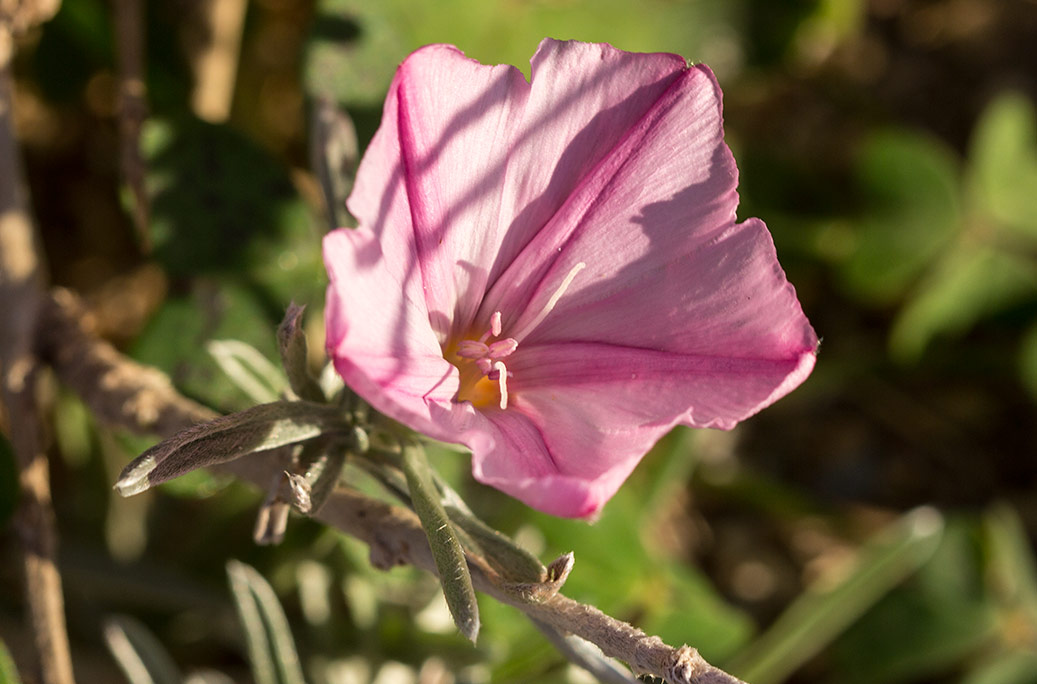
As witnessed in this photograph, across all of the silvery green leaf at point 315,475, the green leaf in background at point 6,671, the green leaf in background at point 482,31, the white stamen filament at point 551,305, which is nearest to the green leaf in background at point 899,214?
the green leaf in background at point 482,31

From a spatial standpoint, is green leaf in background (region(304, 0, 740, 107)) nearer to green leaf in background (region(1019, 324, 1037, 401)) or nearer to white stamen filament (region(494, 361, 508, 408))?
white stamen filament (region(494, 361, 508, 408))

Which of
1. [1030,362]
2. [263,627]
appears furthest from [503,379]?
[1030,362]

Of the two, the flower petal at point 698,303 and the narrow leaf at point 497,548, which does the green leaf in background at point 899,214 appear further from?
the narrow leaf at point 497,548

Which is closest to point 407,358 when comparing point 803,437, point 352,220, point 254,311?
point 352,220

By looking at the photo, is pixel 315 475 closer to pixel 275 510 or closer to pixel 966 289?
pixel 275 510

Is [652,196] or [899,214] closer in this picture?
[652,196]

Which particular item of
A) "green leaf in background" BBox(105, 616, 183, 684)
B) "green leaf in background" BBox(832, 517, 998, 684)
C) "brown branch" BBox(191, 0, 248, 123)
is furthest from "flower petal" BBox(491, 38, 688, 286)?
"green leaf in background" BBox(832, 517, 998, 684)
